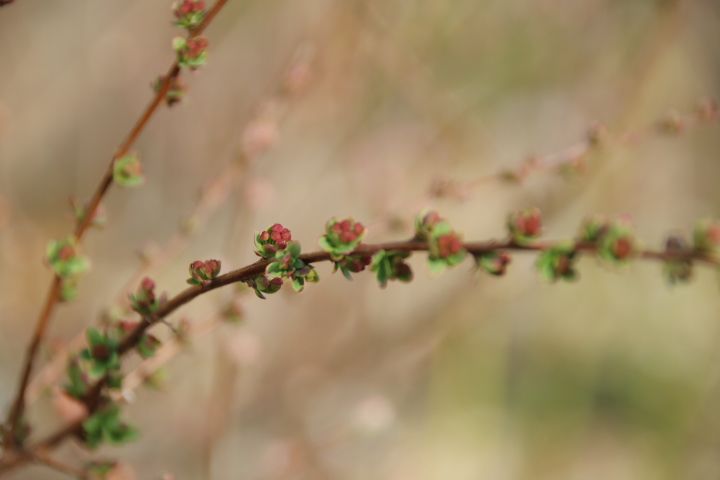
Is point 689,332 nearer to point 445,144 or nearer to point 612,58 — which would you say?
point 612,58

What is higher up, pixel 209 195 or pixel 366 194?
pixel 366 194

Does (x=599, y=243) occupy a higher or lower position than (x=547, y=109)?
lower

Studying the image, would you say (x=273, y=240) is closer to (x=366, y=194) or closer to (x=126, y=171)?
(x=126, y=171)

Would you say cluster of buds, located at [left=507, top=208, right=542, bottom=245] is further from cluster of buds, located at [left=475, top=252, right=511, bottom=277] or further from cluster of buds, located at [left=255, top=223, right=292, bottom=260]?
cluster of buds, located at [left=255, top=223, right=292, bottom=260]

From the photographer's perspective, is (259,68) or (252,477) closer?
(252,477)

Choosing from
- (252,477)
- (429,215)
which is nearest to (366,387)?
(252,477)

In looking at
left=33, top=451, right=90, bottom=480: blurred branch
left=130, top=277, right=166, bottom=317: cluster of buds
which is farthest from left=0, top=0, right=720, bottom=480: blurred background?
left=130, top=277, right=166, bottom=317: cluster of buds

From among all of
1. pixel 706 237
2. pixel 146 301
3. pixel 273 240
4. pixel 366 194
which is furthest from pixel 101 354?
pixel 366 194
